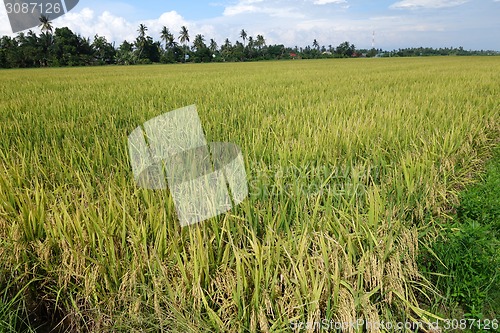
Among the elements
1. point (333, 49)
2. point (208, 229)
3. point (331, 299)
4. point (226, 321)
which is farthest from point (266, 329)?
point (333, 49)

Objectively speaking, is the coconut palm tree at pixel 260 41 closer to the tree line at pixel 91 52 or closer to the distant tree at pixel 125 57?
the tree line at pixel 91 52

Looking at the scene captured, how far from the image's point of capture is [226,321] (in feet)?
3.80

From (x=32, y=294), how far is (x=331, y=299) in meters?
1.27

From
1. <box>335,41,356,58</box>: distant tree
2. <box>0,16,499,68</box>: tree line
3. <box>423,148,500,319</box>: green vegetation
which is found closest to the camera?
<box>423,148,500,319</box>: green vegetation

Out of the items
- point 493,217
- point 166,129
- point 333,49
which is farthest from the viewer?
point 333,49

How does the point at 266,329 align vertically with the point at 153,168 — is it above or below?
below

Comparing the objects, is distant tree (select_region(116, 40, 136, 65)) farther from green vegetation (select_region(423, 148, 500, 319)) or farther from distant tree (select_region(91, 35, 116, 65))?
green vegetation (select_region(423, 148, 500, 319))

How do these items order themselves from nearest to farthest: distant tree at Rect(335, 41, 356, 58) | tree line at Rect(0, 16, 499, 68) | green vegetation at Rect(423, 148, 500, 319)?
green vegetation at Rect(423, 148, 500, 319) → tree line at Rect(0, 16, 499, 68) → distant tree at Rect(335, 41, 356, 58)

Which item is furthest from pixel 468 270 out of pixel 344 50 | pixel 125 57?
pixel 344 50

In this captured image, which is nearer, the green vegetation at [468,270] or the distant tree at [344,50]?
the green vegetation at [468,270]

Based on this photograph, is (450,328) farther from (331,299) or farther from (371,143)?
(371,143)

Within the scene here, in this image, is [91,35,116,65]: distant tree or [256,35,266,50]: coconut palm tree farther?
[256,35,266,50]: coconut palm tree

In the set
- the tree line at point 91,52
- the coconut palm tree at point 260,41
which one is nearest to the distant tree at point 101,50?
the tree line at point 91,52

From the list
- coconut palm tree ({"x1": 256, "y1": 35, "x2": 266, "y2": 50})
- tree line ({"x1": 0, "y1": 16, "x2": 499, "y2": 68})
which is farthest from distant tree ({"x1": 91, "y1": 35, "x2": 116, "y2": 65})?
coconut palm tree ({"x1": 256, "y1": 35, "x2": 266, "y2": 50})
